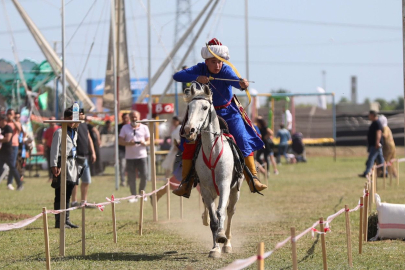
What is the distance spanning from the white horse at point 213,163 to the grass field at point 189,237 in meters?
0.40

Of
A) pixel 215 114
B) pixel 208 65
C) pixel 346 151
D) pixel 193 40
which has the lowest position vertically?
pixel 346 151

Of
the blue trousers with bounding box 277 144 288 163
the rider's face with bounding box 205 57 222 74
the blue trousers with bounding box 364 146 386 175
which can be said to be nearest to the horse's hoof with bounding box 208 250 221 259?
the rider's face with bounding box 205 57 222 74

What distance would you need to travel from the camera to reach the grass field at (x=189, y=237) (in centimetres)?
870

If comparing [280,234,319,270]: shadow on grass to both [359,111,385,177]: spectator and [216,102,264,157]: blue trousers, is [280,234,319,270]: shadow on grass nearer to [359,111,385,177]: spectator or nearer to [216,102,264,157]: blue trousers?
[216,102,264,157]: blue trousers

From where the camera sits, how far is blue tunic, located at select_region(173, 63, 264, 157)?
9750mm

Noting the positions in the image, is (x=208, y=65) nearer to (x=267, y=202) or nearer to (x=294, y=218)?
(x=294, y=218)

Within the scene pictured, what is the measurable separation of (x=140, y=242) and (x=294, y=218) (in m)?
4.07

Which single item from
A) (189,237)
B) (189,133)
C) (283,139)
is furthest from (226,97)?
(283,139)

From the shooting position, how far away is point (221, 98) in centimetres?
984

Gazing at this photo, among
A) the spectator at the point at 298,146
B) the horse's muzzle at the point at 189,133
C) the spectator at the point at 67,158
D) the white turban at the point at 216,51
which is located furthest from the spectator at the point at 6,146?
the spectator at the point at 298,146

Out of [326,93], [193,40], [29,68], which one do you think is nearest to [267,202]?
[193,40]

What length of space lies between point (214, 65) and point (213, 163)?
1425 mm

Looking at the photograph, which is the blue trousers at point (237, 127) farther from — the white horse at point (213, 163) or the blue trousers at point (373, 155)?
the blue trousers at point (373, 155)

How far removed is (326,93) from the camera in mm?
35469
